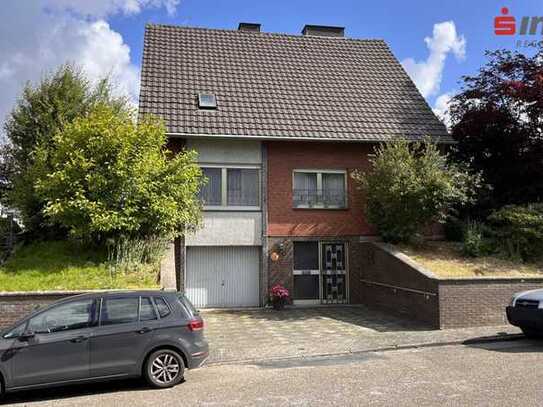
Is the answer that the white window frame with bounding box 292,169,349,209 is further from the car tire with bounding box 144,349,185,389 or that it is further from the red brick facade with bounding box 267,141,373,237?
the car tire with bounding box 144,349,185,389

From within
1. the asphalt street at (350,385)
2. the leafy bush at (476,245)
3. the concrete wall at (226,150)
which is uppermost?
the concrete wall at (226,150)

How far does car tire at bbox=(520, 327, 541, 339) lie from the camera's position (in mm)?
10939

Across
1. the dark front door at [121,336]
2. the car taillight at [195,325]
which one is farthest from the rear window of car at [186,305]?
the dark front door at [121,336]

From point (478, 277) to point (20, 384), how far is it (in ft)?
32.4

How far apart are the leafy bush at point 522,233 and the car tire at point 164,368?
33.4 feet

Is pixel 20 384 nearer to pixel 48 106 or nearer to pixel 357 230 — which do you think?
pixel 48 106

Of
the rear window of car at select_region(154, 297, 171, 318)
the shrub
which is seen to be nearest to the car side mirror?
the rear window of car at select_region(154, 297, 171, 318)

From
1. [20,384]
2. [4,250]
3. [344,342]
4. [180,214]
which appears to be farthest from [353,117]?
[20,384]

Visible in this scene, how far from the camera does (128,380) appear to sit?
8945mm

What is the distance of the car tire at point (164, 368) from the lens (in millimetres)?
8320

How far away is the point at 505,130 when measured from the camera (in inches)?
717

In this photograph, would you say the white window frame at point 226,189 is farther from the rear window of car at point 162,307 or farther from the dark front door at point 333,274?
the rear window of car at point 162,307

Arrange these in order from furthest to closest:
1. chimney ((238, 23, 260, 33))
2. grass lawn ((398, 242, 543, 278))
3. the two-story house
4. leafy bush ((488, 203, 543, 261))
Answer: chimney ((238, 23, 260, 33)) → the two-story house → leafy bush ((488, 203, 543, 261)) → grass lawn ((398, 242, 543, 278))

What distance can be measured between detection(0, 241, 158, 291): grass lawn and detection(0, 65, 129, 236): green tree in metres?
1.65
